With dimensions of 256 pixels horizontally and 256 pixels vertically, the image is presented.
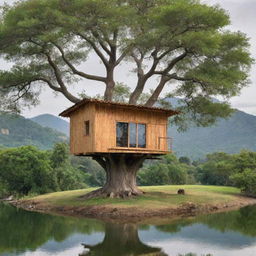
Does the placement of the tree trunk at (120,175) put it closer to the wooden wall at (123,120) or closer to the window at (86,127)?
the wooden wall at (123,120)

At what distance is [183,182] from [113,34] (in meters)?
38.1

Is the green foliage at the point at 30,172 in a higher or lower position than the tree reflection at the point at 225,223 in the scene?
higher

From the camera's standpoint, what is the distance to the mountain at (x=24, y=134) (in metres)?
130

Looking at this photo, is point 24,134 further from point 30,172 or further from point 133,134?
point 133,134

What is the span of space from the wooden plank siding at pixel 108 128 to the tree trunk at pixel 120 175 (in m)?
1.76

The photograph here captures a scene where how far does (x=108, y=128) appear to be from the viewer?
82.7 ft

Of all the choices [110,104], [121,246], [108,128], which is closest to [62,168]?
[108,128]

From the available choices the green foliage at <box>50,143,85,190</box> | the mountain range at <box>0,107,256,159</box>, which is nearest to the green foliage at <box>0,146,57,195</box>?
the green foliage at <box>50,143,85,190</box>

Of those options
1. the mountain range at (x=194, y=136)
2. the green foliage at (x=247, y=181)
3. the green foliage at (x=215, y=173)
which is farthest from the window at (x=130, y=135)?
the mountain range at (x=194, y=136)

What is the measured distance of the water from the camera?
47.1ft

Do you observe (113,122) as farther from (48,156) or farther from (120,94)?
(48,156)

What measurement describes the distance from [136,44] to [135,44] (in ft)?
0.62

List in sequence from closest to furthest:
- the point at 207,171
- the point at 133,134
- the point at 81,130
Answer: the point at 133,134 < the point at 81,130 < the point at 207,171

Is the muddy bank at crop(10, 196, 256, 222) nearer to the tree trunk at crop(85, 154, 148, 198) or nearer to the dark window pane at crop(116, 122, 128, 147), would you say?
the tree trunk at crop(85, 154, 148, 198)
